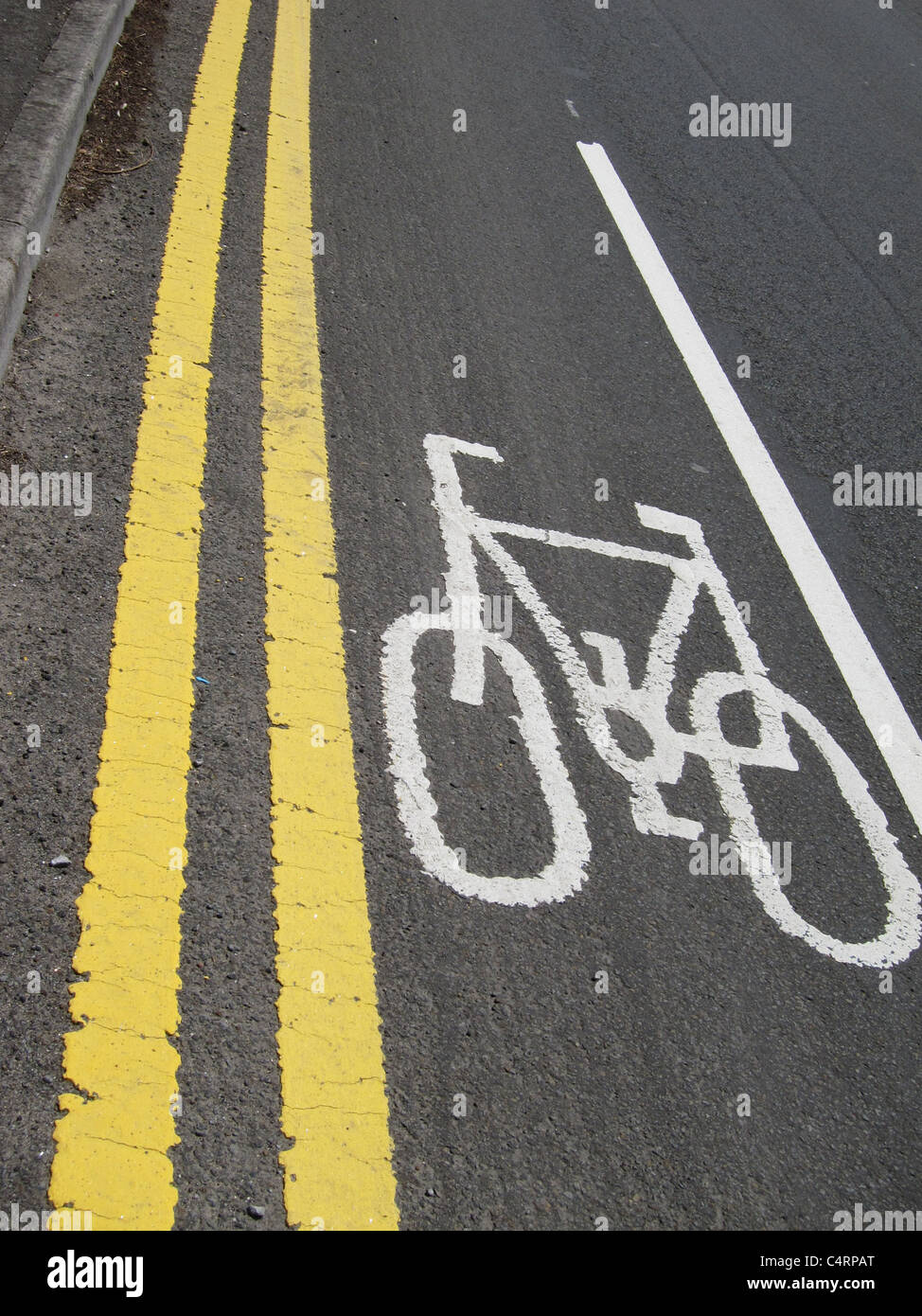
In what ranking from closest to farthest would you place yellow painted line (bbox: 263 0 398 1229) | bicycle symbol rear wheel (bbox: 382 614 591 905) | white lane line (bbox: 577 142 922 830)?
yellow painted line (bbox: 263 0 398 1229) → bicycle symbol rear wheel (bbox: 382 614 591 905) → white lane line (bbox: 577 142 922 830)

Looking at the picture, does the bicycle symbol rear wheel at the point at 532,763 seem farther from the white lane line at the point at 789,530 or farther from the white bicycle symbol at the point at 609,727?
the white lane line at the point at 789,530

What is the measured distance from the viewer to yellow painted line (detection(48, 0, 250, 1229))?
2051 millimetres

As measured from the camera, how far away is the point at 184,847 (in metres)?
2.58

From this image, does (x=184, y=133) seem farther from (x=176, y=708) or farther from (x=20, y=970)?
(x=20, y=970)

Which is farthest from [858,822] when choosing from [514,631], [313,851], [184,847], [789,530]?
[184,847]

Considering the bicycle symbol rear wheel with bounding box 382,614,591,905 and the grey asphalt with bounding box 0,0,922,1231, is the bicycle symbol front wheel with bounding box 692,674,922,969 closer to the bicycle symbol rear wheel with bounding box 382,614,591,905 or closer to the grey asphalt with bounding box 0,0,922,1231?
the grey asphalt with bounding box 0,0,922,1231

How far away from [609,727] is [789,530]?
148 cm

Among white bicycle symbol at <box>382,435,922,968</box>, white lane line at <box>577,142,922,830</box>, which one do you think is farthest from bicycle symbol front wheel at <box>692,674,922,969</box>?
white lane line at <box>577,142,922,830</box>

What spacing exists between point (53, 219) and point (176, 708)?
2.59m

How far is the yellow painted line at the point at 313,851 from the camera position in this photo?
2164 mm

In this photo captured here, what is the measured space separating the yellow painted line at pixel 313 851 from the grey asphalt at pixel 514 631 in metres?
0.05

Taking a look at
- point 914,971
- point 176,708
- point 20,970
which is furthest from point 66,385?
point 914,971

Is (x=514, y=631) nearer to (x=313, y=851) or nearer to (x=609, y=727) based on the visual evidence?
(x=609, y=727)

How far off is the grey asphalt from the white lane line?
0.07 metres
